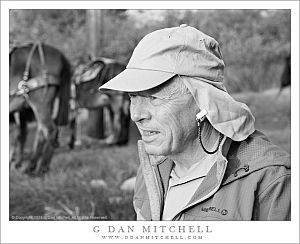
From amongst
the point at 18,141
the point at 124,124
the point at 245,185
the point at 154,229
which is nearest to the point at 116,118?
the point at 124,124

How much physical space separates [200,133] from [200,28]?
3.02 feet

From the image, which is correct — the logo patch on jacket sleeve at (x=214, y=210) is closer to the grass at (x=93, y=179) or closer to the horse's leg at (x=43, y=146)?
the grass at (x=93, y=179)

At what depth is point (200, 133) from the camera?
1438 mm

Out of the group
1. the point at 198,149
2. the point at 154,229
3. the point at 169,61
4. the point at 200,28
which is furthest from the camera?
the point at 200,28

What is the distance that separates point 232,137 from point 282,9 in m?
0.92

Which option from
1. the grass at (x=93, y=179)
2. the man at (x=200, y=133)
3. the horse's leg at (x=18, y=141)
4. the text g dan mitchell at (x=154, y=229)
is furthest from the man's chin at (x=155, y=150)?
the horse's leg at (x=18, y=141)

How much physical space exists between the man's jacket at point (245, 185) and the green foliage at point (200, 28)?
0.87 m

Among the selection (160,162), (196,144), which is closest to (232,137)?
(196,144)

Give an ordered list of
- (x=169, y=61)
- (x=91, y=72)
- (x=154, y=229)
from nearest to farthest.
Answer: (x=169, y=61) < (x=154, y=229) < (x=91, y=72)

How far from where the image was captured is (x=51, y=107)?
2363 millimetres

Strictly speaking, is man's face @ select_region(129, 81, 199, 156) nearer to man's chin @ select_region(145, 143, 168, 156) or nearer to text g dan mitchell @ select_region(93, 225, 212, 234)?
man's chin @ select_region(145, 143, 168, 156)

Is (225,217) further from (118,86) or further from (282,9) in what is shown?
(282,9)

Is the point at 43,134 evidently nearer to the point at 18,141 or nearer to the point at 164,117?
the point at 18,141

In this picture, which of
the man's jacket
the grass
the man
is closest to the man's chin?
the man
